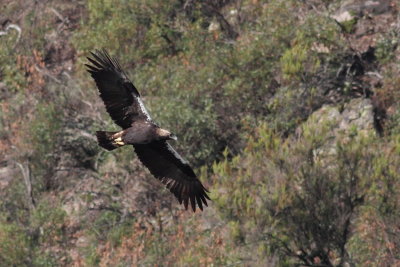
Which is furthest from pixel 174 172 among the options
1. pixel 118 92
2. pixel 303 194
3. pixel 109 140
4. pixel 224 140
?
pixel 224 140

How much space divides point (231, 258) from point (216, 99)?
7.72 meters

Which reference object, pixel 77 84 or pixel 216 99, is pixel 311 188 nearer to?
pixel 216 99

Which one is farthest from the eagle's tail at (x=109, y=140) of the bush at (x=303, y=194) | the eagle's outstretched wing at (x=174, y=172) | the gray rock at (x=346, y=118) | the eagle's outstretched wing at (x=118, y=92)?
the gray rock at (x=346, y=118)

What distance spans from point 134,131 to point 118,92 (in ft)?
2.26

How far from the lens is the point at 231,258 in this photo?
1742 centimetres

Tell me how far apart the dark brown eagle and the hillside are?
322cm

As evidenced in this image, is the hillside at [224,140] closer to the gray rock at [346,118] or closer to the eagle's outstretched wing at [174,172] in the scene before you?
the gray rock at [346,118]

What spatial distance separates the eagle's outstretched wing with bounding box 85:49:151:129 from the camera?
1356cm

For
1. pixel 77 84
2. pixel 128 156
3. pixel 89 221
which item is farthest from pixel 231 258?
pixel 77 84

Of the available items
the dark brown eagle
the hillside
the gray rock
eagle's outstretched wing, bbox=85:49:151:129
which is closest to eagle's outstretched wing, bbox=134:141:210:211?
the dark brown eagle

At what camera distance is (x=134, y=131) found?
532 inches

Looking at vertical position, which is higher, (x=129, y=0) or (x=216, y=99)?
(x=129, y=0)

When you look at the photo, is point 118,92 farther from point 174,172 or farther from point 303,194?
point 303,194

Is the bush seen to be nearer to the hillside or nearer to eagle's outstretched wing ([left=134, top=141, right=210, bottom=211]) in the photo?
the hillside
